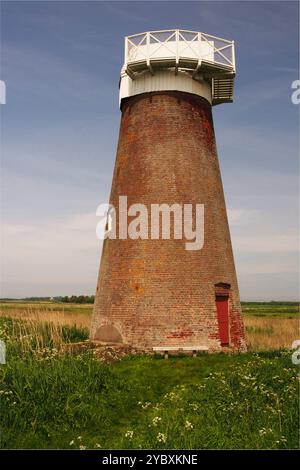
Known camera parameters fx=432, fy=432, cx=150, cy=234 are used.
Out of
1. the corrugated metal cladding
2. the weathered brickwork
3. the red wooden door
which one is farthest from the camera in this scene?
the corrugated metal cladding

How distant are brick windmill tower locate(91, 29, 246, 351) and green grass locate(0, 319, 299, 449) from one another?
10.2ft

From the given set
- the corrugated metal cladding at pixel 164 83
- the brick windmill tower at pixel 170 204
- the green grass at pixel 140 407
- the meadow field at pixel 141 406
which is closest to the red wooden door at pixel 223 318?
the brick windmill tower at pixel 170 204

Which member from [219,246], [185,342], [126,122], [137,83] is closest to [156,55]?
[137,83]

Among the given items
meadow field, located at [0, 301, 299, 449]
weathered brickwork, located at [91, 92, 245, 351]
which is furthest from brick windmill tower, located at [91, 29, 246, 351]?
meadow field, located at [0, 301, 299, 449]

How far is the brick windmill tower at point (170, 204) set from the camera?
43.7 feet

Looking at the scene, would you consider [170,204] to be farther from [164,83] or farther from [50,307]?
[50,307]

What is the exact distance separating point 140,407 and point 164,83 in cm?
1058

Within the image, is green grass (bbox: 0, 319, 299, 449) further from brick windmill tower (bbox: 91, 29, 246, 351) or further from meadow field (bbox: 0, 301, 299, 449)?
brick windmill tower (bbox: 91, 29, 246, 351)

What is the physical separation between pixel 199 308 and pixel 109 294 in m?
3.00

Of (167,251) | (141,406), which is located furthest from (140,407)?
(167,251)

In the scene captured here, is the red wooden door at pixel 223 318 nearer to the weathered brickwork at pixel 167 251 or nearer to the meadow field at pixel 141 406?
the weathered brickwork at pixel 167 251

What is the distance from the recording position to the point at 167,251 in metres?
13.6

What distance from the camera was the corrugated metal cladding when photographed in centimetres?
1465
